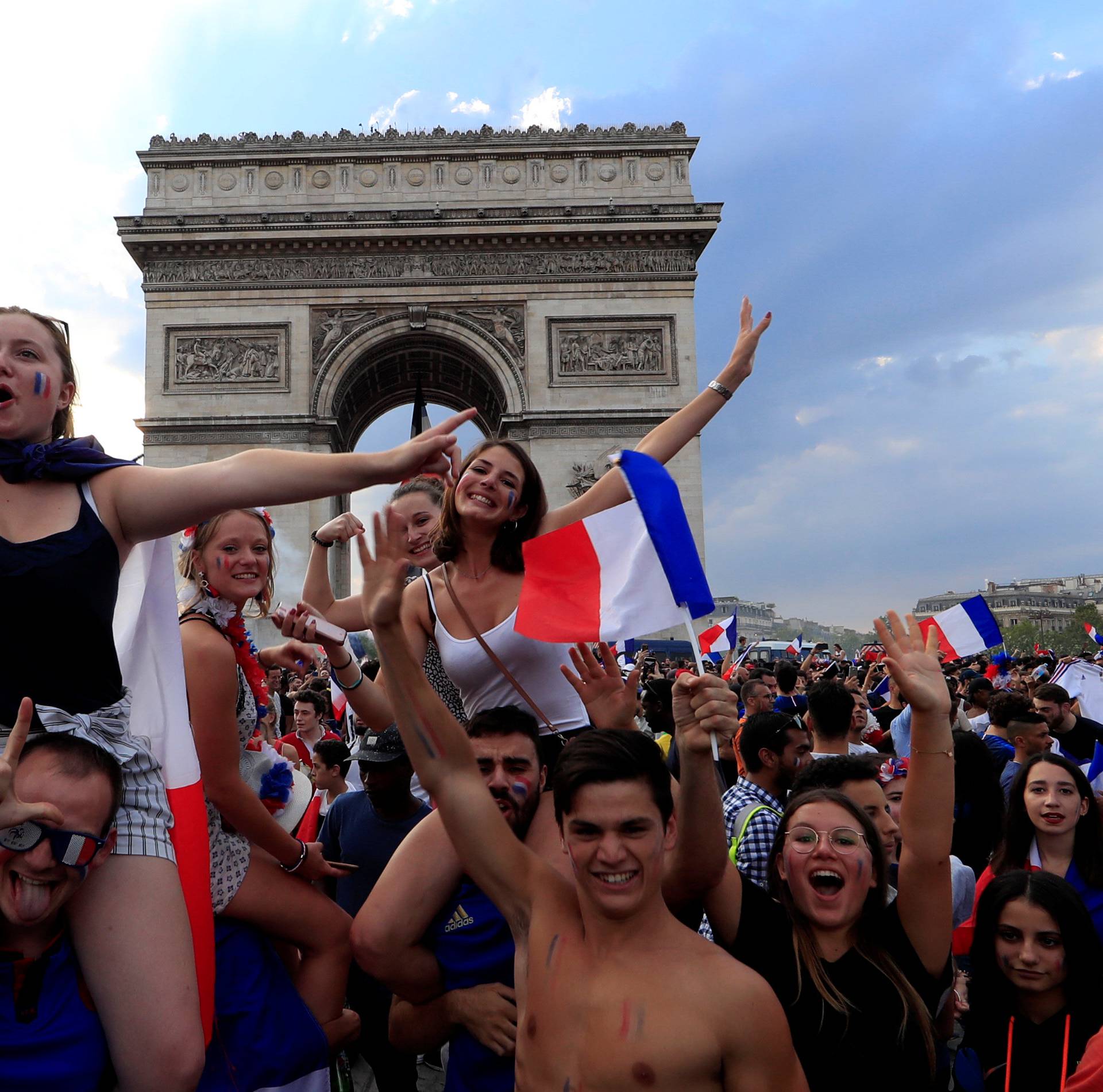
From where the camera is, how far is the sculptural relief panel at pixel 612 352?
24.3 metres

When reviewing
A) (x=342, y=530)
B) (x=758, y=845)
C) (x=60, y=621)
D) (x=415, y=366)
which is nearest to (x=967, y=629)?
(x=758, y=845)

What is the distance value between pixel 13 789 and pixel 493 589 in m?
1.49

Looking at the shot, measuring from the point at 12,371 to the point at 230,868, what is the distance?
4.55 ft

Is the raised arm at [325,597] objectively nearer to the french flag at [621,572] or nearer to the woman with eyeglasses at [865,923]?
the french flag at [621,572]

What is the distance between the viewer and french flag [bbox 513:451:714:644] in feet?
8.33

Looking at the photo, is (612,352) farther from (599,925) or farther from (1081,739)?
(599,925)

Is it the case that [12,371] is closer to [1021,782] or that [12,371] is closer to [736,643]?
[1021,782]

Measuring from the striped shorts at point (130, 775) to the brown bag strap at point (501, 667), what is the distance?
3.03 ft

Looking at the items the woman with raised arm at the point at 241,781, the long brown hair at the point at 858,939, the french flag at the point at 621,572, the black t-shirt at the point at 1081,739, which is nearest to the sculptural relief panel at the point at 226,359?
the black t-shirt at the point at 1081,739

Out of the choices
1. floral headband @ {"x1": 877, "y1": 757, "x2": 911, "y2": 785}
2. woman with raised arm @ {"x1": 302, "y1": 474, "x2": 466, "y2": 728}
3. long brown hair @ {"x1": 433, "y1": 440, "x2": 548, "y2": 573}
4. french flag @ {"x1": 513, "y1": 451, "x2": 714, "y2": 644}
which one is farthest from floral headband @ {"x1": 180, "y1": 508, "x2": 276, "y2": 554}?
floral headband @ {"x1": 877, "y1": 757, "x2": 911, "y2": 785}

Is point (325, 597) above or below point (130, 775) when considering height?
above

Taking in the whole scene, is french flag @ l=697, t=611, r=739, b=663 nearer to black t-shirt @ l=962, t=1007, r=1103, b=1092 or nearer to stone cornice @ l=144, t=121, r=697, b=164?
black t-shirt @ l=962, t=1007, r=1103, b=1092

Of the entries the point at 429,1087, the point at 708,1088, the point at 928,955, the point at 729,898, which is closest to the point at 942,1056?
the point at 928,955

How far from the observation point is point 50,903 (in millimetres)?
1965
